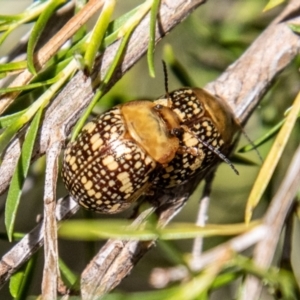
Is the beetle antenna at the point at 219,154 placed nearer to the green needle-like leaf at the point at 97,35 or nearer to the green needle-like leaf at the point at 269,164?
the green needle-like leaf at the point at 269,164

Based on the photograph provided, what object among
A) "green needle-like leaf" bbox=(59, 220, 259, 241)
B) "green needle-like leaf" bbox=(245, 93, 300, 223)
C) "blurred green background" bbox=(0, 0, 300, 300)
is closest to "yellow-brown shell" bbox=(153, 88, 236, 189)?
"blurred green background" bbox=(0, 0, 300, 300)

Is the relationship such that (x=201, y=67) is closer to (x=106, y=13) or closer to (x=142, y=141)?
(x=142, y=141)

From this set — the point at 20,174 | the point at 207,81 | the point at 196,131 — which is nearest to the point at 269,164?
the point at 20,174

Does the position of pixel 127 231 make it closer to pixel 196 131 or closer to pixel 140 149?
pixel 140 149

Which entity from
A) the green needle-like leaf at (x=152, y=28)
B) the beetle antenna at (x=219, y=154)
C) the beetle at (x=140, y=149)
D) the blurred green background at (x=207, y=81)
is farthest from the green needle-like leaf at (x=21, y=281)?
the beetle antenna at (x=219, y=154)

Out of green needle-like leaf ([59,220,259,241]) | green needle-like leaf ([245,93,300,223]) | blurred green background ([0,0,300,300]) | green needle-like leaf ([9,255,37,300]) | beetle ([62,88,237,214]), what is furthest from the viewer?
blurred green background ([0,0,300,300])

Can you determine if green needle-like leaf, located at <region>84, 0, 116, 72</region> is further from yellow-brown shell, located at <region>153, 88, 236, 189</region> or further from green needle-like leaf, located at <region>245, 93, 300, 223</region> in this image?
yellow-brown shell, located at <region>153, 88, 236, 189</region>

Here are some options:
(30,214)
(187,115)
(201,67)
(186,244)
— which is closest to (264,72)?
(187,115)

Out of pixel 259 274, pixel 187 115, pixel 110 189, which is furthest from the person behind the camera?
pixel 187 115
